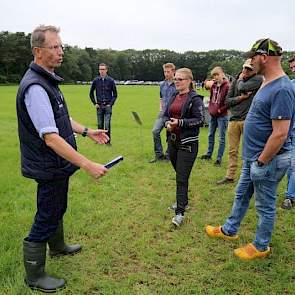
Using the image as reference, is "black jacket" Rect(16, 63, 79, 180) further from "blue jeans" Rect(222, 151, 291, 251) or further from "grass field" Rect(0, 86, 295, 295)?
"blue jeans" Rect(222, 151, 291, 251)

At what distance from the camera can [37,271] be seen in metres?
3.81

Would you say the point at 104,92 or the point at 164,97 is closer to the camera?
the point at 164,97

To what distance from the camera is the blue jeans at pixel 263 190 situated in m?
4.12

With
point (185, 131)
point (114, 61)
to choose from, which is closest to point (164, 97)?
point (185, 131)

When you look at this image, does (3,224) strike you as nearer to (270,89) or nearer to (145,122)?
(270,89)

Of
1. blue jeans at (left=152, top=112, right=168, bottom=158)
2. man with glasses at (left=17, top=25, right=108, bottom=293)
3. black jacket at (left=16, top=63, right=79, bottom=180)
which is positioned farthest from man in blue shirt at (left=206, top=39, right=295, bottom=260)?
blue jeans at (left=152, top=112, right=168, bottom=158)

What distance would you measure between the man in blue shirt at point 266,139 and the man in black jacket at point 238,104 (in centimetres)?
265

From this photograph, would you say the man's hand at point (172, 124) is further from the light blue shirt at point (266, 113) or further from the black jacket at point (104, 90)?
the black jacket at point (104, 90)

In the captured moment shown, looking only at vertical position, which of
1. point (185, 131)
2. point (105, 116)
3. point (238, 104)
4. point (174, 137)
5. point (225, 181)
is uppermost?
point (238, 104)

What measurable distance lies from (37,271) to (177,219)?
223 cm

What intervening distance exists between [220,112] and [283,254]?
4427 millimetres

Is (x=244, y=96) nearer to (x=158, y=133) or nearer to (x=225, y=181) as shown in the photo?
(x=225, y=181)

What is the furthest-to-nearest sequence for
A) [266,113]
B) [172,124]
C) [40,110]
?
[172,124], [266,113], [40,110]

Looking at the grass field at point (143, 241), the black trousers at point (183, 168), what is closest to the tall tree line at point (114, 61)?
the grass field at point (143, 241)
